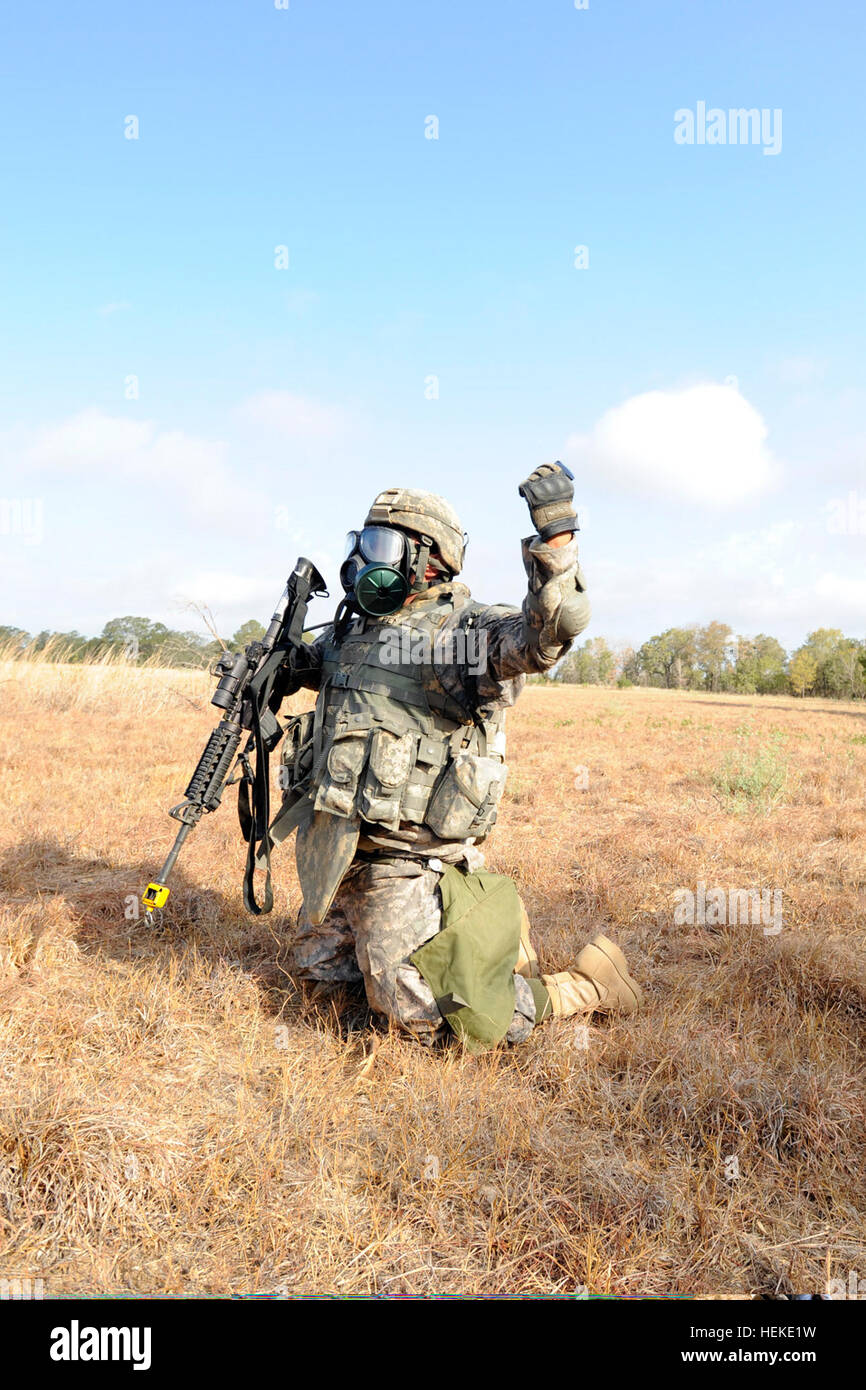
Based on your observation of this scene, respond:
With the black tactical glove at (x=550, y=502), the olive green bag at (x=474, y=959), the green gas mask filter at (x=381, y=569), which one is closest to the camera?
the black tactical glove at (x=550, y=502)

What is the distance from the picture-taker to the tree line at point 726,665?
72.3 metres

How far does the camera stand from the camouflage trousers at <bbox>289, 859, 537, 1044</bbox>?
136 inches

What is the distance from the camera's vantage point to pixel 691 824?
25.3 ft

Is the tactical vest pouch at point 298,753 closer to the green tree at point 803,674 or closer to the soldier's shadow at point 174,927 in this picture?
the soldier's shadow at point 174,927

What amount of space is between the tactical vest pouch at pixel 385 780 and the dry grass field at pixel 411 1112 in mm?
955

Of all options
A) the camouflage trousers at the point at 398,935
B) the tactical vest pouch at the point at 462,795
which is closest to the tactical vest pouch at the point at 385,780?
the tactical vest pouch at the point at 462,795

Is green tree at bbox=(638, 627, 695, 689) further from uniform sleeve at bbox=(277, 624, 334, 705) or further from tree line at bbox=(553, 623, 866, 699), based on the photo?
uniform sleeve at bbox=(277, 624, 334, 705)

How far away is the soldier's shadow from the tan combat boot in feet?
2.89

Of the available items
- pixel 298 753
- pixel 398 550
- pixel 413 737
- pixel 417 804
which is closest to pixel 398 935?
pixel 417 804

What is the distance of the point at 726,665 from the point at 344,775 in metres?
93.9

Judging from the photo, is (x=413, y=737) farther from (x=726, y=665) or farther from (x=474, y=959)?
(x=726, y=665)

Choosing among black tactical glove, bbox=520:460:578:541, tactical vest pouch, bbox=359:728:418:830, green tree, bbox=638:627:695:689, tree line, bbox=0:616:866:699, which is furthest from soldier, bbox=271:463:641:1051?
green tree, bbox=638:627:695:689
